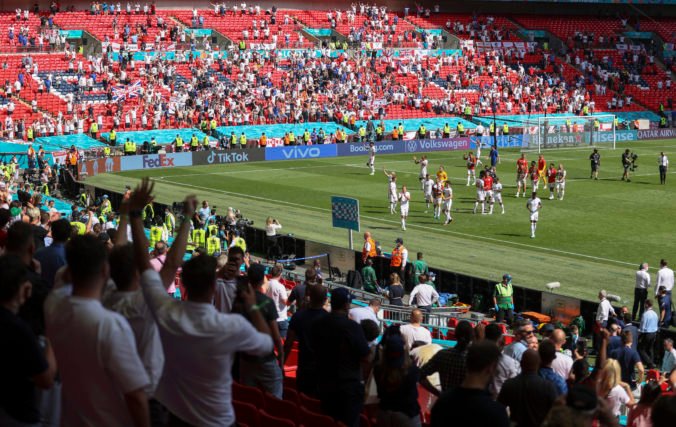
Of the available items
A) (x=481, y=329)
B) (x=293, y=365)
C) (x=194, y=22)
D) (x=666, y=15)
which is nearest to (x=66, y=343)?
(x=481, y=329)

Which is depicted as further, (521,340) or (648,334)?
(648,334)

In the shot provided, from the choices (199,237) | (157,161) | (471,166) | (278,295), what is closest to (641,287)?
(278,295)

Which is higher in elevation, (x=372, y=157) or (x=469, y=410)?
(x=469, y=410)

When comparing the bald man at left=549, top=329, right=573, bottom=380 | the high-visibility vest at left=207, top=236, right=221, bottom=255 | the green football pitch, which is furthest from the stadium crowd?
the high-visibility vest at left=207, top=236, right=221, bottom=255

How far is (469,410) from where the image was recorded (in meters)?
5.99

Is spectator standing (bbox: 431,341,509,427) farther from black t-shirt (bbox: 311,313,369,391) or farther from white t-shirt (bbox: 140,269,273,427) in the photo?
black t-shirt (bbox: 311,313,369,391)

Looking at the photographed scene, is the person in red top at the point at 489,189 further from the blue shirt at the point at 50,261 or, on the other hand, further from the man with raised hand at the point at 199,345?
the man with raised hand at the point at 199,345

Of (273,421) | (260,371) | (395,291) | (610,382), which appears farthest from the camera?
(395,291)

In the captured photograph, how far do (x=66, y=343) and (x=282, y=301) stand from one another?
331 inches

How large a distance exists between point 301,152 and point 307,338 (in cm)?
4881

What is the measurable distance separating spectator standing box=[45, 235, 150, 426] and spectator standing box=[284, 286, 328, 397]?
347 centimetres

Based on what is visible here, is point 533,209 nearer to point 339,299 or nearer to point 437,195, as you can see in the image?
point 437,195

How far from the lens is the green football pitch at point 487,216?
2775 centimetres

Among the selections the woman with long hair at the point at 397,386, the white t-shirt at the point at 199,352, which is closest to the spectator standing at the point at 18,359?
the white t-shirt at the point at 199,352
